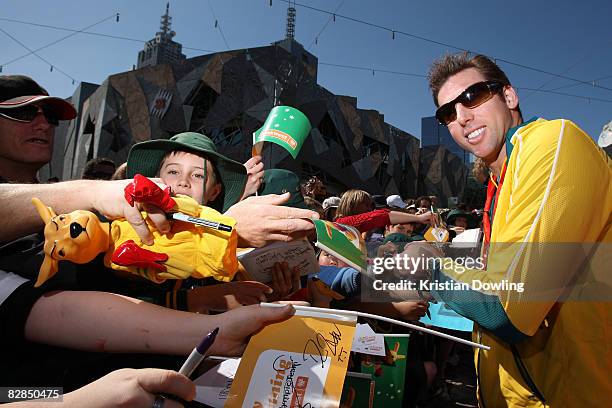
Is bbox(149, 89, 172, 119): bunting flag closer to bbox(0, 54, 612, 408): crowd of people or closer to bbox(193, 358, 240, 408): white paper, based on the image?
bbox(0, 54, 612, 408): crowd of people

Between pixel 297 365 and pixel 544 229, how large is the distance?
0.84m

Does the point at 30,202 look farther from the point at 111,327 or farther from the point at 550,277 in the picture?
the point at 550,277

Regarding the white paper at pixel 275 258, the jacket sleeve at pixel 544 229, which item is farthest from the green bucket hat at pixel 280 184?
the jacket sleeve at pixel 544 229

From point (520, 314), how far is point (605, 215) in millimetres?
426

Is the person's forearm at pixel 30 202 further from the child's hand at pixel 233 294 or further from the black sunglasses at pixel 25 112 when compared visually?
the black sunglasses at pixel 25 112

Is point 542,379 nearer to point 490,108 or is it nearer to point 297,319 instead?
point 297,319

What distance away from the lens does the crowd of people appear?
0.92 m

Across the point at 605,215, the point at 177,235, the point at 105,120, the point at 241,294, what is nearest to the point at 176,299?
the point at 241,294

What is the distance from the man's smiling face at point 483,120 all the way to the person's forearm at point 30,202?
4.83ft

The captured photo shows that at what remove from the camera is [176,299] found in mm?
1214

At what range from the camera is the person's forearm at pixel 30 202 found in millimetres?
962

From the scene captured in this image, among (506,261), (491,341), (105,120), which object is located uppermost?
(105,120)

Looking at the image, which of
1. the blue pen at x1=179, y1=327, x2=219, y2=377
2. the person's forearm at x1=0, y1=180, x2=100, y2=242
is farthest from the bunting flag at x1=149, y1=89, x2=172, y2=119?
the blue pen at x1=179, y1=327, x2=219, y2=377

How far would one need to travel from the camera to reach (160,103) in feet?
60.9
